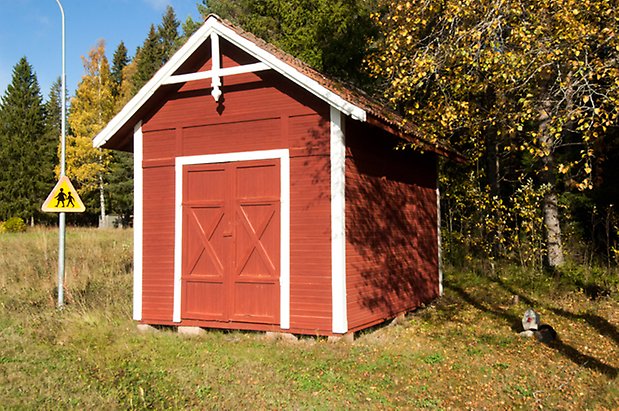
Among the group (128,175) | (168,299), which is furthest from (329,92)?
(128,175)

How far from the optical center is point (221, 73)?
833cm

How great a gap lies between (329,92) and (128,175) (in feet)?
101

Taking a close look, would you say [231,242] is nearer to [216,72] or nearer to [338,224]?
[338,224]

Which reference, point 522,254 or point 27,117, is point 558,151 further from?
point 27,117

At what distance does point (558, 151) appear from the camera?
16859 millimetres

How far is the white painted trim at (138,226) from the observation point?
9.06 metres

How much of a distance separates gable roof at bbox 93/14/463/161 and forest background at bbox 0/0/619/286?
87 cm

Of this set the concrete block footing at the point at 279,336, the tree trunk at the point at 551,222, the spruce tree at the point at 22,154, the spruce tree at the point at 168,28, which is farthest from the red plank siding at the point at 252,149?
the spruce tree at the point at 168,28

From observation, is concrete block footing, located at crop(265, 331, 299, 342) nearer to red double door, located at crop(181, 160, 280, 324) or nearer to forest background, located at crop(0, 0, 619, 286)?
red double door, located at crop(181, 160, 280, 324)

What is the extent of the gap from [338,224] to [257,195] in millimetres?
1401

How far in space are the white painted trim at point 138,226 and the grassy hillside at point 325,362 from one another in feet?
1.55

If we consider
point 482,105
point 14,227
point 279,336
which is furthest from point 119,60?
point 279,336

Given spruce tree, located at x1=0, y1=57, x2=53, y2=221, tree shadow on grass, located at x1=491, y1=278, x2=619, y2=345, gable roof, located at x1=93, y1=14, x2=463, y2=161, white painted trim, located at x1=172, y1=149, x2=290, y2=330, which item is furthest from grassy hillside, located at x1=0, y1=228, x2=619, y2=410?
spruce tree, located at x1=0, y1=57, x2=53, y2=221

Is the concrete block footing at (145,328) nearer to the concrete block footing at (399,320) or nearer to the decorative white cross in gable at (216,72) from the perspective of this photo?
the decorative white cross in gable at (216,72)
